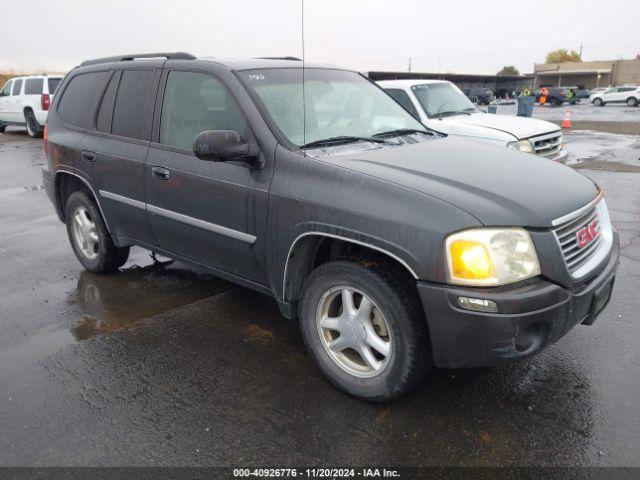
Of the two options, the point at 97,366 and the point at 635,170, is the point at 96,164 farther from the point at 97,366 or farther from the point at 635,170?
the point at 635,170

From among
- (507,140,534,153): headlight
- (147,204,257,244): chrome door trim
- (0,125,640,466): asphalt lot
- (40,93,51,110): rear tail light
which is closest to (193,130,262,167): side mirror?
(147,204,257,244): chrome door trim

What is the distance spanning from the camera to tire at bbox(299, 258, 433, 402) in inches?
106

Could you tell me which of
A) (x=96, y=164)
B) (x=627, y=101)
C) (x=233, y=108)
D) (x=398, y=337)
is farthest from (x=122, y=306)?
(x=627, y=101)

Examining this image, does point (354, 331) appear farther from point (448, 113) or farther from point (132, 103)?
point (448, 113)

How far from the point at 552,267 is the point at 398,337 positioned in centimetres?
81

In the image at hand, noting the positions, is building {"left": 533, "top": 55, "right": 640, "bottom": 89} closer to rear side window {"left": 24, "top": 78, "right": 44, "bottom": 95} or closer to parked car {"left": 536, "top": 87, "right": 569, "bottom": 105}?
parked car {"left": 536, "top": 87, "right": 569, "bottom": 105}

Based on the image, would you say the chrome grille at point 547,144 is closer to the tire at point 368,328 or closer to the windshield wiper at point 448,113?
the windshield wiper at point 448,113

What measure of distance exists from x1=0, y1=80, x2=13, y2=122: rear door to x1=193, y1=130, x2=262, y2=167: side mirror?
18.7 meters

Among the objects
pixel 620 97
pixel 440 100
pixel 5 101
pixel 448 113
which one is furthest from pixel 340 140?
pixel 620 97

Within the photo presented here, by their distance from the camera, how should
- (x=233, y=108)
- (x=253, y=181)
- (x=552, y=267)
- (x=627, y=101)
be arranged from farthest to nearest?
(x=627, y=101) → (x=233, y=108) → (x=253, y=181) → (x=552, y=267)

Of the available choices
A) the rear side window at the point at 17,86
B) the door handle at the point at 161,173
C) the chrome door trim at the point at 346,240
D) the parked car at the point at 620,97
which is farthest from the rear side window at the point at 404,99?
the parked car at the point at 620,97

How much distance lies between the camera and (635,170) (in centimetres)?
1016

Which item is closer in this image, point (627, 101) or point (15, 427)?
point (15, 427)

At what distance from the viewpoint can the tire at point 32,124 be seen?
17750 millimetres
